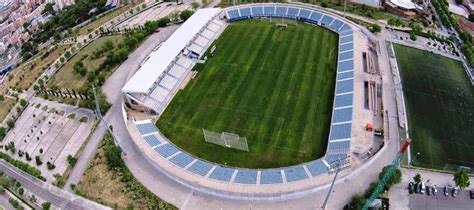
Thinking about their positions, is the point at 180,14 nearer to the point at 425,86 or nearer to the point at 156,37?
the point at 156,37

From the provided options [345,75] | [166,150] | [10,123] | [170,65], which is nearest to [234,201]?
[166,150]

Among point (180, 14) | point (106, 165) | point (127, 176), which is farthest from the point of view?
point (180, 14)

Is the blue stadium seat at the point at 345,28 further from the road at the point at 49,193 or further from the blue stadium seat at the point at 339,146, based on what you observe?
the road at the point at 49,193

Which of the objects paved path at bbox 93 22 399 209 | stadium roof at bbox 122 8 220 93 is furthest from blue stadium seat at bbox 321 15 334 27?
paved path at bbox 93 22 399 209

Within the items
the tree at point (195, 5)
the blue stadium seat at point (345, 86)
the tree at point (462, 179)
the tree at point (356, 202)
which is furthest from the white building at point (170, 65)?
the tree at point (462, 179)

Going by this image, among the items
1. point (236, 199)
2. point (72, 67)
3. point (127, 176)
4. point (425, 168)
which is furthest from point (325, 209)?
point (72, 67)

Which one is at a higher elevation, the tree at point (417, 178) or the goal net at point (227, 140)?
the goal net at point (227, 140)
